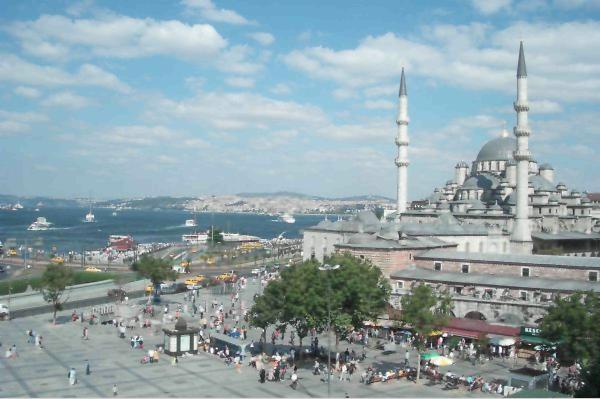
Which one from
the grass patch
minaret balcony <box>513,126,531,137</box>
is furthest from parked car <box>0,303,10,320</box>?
minaret balcony <box>513,126,531,137</box>

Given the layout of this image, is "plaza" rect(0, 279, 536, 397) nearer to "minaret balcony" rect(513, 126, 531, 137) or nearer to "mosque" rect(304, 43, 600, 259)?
"mosque" rect(304, 43, 600, 259)

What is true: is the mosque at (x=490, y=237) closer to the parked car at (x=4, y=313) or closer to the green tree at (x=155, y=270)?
the green tree at (x=155, y=270)

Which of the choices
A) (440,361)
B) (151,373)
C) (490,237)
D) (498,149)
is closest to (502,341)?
(440,361)

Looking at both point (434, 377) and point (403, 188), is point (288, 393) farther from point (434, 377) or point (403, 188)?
point (403, 188)

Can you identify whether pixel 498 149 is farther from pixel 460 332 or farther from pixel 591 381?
pixel 591 381

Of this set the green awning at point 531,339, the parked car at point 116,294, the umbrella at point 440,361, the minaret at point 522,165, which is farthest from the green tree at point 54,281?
the minaret at point 522,165
